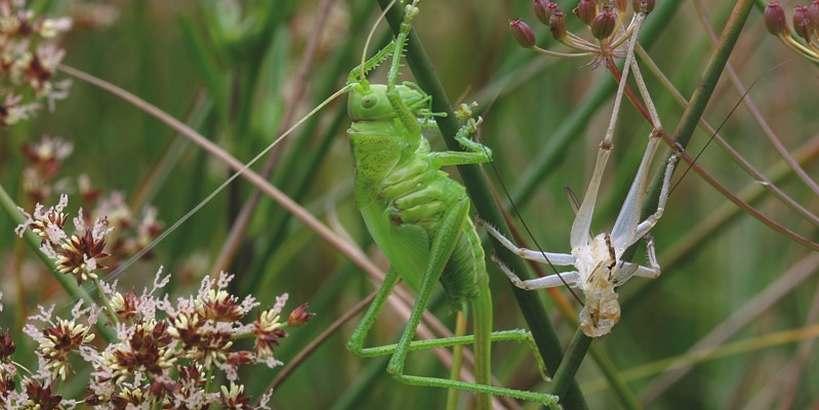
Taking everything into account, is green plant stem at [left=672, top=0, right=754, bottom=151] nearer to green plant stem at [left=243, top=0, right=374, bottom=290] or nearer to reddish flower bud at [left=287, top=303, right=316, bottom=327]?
reddish flower bud at [left=287, top=303, right=316, bottom=327]

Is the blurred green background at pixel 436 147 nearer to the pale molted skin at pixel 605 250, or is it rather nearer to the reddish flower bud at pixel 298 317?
the pale molted skin at pixel 605 250

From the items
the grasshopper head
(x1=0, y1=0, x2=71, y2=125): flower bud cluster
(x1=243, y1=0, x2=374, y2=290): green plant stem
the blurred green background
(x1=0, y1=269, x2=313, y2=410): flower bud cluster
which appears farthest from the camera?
the blurred green background

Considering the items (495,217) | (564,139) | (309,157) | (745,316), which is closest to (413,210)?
(495,217)

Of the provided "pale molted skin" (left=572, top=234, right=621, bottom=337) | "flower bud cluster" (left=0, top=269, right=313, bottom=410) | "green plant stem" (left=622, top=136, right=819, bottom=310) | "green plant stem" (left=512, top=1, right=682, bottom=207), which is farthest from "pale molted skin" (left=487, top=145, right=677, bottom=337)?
"green plant stem" (left=622, top=136, right=819, bottom=310)

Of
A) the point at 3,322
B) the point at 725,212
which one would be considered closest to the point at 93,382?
the point at 725,212

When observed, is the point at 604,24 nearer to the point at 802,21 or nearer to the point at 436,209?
the point at 802,21

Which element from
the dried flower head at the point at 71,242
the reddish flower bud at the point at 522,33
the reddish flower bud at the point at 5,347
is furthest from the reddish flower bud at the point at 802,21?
the reddish flower bud at the point at 5,347

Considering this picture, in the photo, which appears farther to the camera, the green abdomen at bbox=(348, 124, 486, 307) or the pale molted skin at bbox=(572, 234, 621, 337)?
the green abdomen at bbox=(348, 124, 486, 307)
